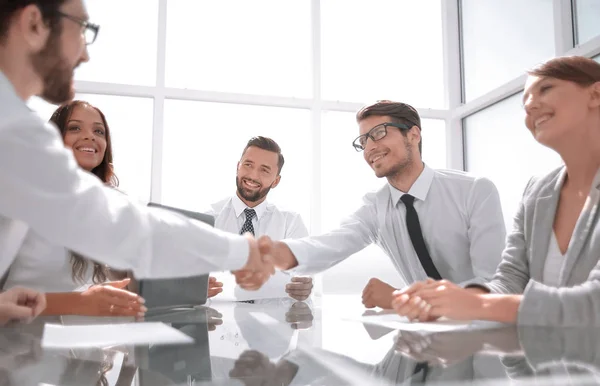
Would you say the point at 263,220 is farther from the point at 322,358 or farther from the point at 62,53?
the point at 322,358

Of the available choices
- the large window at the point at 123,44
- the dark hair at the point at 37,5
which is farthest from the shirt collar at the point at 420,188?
the large window at the point at 123,44

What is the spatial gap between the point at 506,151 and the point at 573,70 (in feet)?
11.4

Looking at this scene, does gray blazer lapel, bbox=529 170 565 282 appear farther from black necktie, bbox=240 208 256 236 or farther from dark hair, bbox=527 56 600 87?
black necktie, bbox=240 208 256 236

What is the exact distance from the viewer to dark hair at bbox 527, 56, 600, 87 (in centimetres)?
143

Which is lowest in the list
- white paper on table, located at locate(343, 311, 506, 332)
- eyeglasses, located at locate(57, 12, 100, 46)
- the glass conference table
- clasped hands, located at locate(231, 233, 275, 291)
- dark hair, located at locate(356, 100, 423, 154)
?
white paper on table, located at locate(343, 311, 506, 332)

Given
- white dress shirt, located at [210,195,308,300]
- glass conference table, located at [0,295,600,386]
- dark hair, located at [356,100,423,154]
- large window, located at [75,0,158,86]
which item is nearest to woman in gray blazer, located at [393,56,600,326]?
glass conference table, located at [0,295,600,386]

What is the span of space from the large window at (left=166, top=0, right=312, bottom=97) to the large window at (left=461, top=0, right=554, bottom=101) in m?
1.89

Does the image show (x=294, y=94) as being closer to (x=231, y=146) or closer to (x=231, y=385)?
(x=231, y=146)

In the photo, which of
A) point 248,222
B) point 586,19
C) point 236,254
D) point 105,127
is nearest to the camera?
point 236,254

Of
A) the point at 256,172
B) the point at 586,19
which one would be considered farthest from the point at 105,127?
the point at 586,19

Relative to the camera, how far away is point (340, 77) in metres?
5.15

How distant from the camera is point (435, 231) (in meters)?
2.20

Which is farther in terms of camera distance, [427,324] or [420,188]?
[420,188]

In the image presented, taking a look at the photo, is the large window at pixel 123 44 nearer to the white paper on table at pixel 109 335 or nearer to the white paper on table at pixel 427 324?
the white paper on table at pixel 109 335
